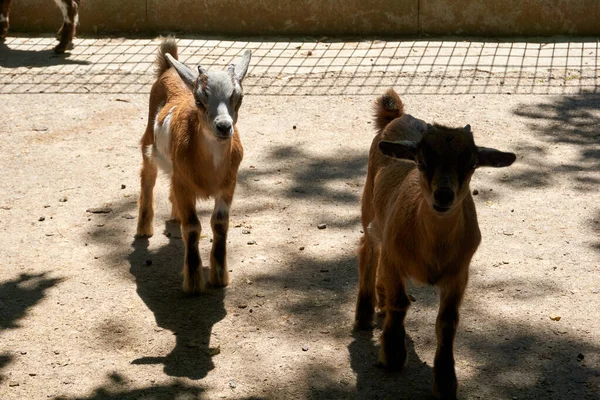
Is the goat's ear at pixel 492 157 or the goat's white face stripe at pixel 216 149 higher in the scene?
the goat's ear at pixel 492 157

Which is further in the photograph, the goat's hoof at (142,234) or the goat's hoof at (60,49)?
the goat's hoof at (60,49)

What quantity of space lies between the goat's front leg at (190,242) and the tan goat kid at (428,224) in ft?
3.86

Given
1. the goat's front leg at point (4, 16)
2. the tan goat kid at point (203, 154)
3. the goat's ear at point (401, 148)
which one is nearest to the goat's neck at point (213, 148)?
the tan goat kid at point (203, 154)

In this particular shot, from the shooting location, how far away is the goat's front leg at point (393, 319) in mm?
4703

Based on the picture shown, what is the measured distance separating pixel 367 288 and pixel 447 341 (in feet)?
2.60

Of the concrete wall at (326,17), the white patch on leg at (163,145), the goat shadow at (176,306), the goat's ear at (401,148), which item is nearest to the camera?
the goat's ear at (401,148)

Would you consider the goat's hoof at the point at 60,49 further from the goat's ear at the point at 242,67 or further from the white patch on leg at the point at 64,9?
the goat's ear at the point at 242,67

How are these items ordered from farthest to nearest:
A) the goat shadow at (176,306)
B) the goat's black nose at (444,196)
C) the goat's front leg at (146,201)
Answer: the goat's front leg at (146,201), the goat shadow at (176,306), the goat's black nose at (444,196)

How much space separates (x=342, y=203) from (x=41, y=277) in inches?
91.2

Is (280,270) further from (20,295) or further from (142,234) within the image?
(20,295)

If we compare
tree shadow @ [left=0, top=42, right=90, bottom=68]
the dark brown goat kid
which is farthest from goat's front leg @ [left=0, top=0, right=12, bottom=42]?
tree shadow @ [left=0, top=42, right=90, bottom=68]

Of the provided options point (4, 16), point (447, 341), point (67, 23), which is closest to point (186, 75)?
point (447, 341)

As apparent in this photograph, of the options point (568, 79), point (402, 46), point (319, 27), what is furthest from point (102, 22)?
point (568, 79)

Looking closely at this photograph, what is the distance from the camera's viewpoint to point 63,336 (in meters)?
5.23
